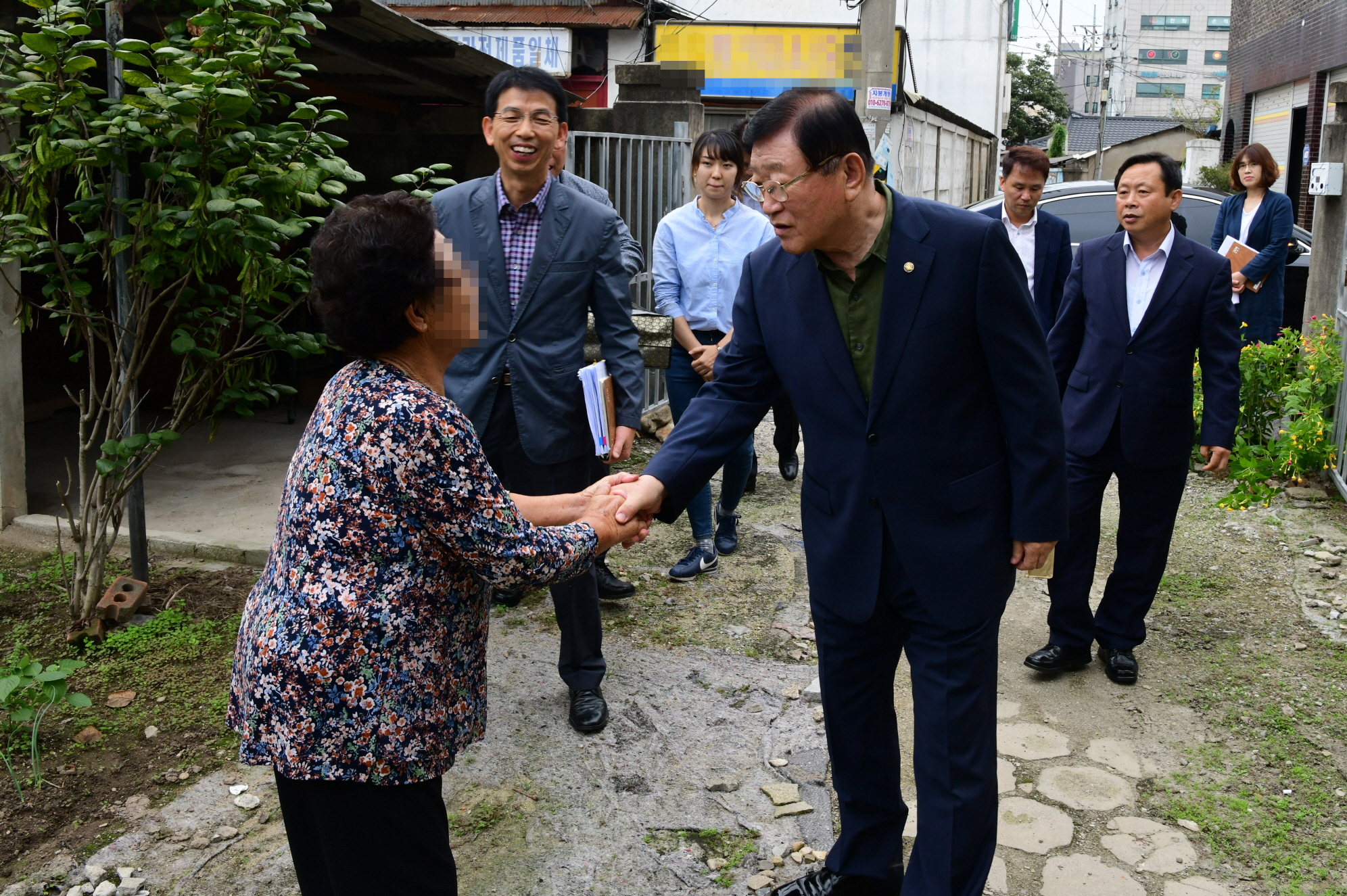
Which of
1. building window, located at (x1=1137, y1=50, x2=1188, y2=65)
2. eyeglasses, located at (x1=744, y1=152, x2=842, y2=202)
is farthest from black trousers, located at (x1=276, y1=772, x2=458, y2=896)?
building window, located at (x1=1137, y1=50, x2=1188, y2=65)

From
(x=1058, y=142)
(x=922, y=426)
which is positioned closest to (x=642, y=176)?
(x=922, y=426)

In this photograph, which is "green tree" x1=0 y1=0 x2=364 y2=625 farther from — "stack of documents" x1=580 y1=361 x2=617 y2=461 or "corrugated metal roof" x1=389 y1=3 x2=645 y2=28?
"corrugated metal roof" x1=389 y1=3 x2=645 y2=28

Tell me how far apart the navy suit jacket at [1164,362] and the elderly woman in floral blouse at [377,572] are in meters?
2.95

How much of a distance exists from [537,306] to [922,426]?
172 centimetres

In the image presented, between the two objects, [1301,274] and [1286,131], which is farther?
[1286,131]

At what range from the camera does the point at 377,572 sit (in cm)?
206

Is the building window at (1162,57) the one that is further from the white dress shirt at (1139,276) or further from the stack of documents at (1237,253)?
the white dress shirt at (1139,276)

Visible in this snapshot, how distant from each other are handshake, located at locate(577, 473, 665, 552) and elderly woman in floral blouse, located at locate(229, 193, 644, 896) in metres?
0.45

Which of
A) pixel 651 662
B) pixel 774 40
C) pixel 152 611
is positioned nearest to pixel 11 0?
pixel 152 611

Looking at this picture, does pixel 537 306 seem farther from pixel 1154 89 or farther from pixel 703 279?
pixel 1154 89

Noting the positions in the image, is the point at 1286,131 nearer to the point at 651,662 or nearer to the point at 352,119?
the point at 352,119

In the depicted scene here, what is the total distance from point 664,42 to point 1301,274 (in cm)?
1264

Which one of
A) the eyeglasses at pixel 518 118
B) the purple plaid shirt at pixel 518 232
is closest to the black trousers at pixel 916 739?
the purple plaid shirt at pixel 518 232

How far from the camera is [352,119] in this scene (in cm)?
997
